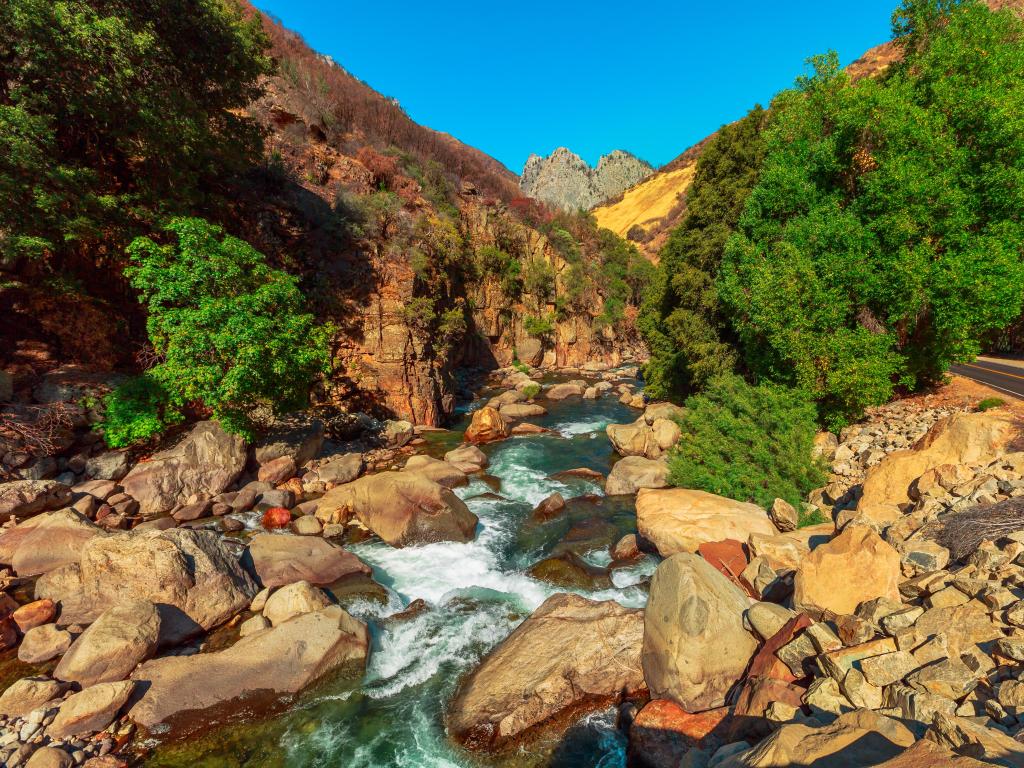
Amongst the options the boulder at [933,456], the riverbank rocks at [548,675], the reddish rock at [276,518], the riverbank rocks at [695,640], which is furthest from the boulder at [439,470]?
the boulder at [933,456]

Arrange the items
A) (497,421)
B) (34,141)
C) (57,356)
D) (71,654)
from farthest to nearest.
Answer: (497,421), (57,356), (34,141), (71,654)

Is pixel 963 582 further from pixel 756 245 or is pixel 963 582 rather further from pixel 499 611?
pixel 756 245

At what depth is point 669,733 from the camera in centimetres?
608

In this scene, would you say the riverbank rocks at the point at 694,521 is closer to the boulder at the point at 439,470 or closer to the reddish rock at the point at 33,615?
the boulder at the point at 439,470

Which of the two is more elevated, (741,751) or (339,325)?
(339,325)

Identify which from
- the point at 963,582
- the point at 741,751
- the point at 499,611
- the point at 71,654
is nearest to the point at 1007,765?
the point at 741,751

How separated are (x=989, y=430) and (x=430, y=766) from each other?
12737 mm

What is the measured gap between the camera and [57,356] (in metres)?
13.9

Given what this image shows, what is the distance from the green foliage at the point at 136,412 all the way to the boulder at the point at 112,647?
7535mm

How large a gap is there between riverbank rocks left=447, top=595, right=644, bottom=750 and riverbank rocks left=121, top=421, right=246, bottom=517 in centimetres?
1031

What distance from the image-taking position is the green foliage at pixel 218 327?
12.8 metres

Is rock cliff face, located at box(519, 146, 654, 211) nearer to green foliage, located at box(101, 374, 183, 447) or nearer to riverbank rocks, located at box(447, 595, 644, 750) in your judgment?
green foliage, located at box(101, 374, 183, 447)

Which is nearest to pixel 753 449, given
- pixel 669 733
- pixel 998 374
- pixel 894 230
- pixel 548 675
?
pixel 894 230

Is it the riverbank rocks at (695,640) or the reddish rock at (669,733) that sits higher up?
the riverbank rocks at (695,640)
